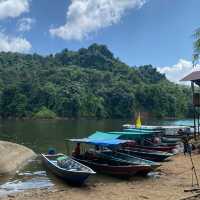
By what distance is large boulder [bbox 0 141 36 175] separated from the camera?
26.2 meters

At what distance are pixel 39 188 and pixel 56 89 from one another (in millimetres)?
119056

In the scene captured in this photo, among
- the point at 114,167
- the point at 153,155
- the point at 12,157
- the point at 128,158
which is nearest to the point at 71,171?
the point at 114,167

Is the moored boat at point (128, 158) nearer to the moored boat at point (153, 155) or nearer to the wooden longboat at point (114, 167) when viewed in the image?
the wooden longboat at point (114, 167)

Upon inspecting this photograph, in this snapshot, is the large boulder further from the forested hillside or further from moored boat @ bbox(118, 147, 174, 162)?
the forested hillside

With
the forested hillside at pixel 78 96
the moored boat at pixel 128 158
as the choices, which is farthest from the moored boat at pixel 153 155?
the forested hillside at pixel 78 96

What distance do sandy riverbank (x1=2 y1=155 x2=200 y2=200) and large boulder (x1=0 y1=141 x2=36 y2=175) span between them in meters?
6.12

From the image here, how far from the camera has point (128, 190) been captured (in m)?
20.0

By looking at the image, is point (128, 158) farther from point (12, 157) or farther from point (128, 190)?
point (12, 157)

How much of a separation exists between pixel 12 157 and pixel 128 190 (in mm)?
12474

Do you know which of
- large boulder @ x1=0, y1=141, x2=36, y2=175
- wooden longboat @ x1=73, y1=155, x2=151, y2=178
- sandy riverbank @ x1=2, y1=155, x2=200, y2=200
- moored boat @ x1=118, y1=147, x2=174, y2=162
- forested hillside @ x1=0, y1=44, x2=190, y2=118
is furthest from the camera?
forested hillside @ x1=0, y1=44, x2=190, y2=118

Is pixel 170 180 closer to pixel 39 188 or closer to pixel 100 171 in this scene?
pixel 100 171

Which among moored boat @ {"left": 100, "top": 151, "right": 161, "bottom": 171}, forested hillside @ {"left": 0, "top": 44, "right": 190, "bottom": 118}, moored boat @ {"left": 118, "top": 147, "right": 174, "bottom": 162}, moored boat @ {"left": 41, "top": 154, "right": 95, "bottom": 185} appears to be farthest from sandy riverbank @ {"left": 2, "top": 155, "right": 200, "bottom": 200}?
forested hillside @ {"left": 0, "top": 44, "right": 190, "bottom": 118}

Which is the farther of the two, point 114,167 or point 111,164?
point 111,164

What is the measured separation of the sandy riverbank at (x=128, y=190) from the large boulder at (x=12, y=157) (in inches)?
241
